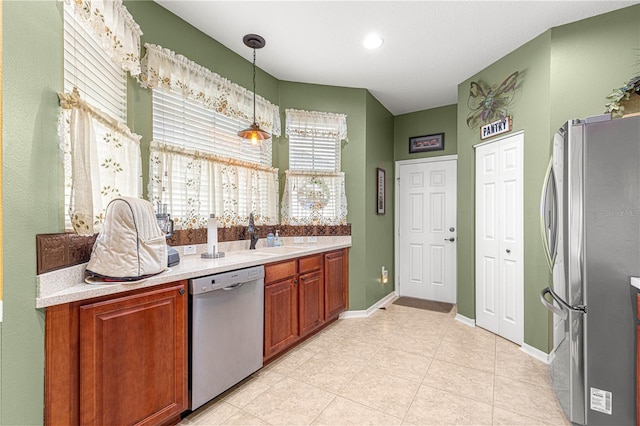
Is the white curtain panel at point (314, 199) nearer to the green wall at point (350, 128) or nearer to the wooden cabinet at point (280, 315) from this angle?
the green wall at point (350, 128)

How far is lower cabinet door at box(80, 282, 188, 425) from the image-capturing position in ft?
4.33

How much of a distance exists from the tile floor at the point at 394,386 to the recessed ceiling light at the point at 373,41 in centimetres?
293

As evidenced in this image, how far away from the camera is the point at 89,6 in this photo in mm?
1607

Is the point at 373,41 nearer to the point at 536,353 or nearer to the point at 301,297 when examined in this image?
the point at 301,297

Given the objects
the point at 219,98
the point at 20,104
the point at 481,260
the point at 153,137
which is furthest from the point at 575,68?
the point at 20,104

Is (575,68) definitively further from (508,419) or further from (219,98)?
(219,98)

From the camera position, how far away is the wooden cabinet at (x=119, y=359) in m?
1.25

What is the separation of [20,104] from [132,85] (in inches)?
41.8

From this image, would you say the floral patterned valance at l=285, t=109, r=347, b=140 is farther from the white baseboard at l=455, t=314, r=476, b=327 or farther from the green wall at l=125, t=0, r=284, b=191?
the white baseboard at l=455, t=314, r=476, b=327

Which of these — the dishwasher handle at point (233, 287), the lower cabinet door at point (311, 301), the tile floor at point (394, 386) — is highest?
the dishwasher handle at point (233, 287)

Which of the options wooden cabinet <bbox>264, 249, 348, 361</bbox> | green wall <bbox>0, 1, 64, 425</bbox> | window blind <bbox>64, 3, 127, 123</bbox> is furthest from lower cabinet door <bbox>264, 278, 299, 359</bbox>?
window blind <bbox>64, 3, 127, 123</bbox>

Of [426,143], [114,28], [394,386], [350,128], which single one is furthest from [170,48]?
[426,143]

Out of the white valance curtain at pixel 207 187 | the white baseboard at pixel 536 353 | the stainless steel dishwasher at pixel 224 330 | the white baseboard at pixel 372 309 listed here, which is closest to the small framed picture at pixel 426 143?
the white baseboard at pixel 372 309

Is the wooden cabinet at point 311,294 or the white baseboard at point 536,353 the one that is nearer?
the white baseboard at point 536,353
